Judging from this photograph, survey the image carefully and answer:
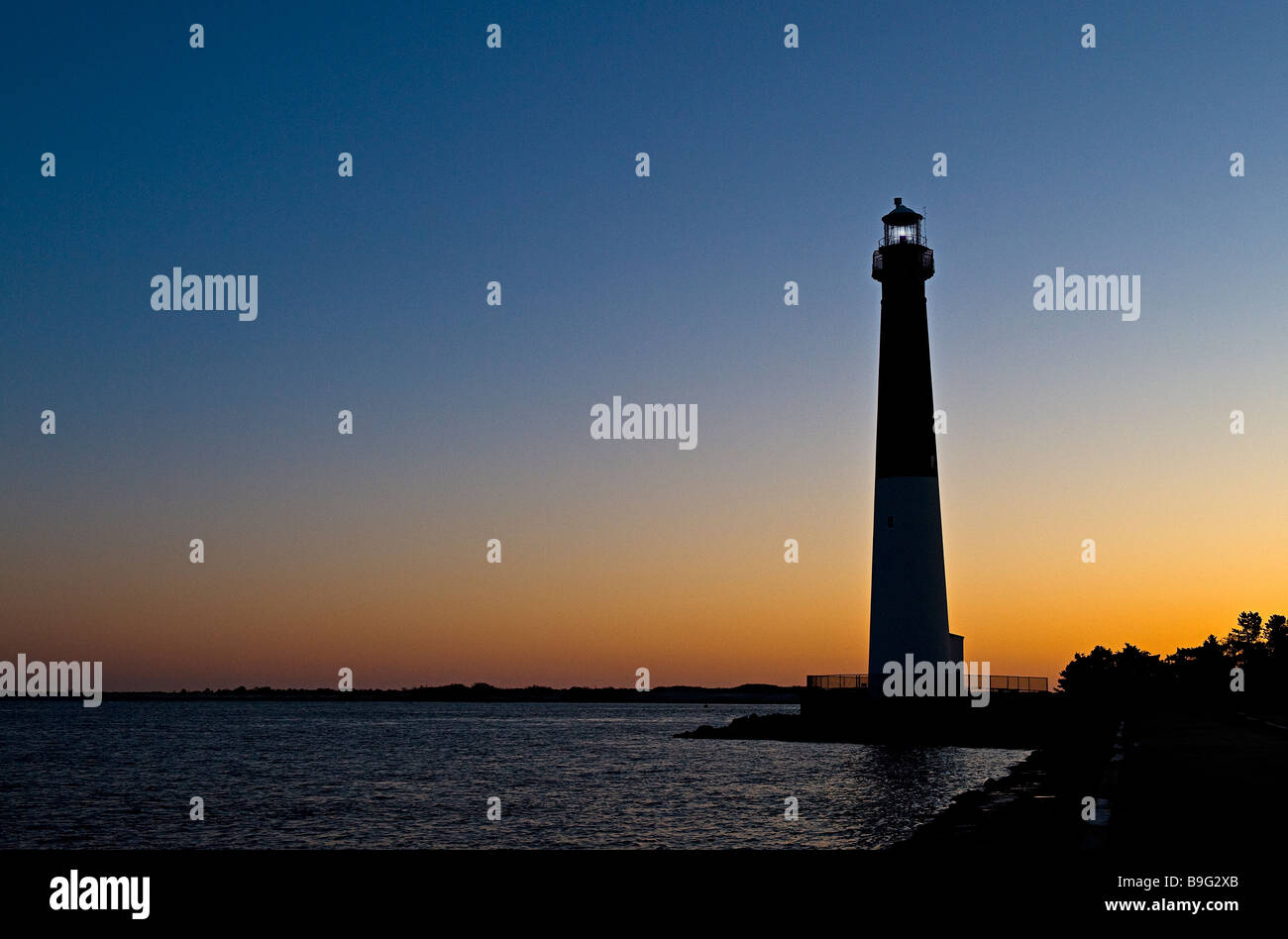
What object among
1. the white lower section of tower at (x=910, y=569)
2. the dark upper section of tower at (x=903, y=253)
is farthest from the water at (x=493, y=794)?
the dark upper section of tower at (x=903, y=253)

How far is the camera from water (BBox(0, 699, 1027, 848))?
1121 inches

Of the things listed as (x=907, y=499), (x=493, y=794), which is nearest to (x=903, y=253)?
(x=907, y=499)

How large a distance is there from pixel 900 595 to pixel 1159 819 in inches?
1316

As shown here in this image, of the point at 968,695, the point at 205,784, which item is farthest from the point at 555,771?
the point at 968,695

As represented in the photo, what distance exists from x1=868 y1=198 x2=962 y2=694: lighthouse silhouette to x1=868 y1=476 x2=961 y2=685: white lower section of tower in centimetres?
4

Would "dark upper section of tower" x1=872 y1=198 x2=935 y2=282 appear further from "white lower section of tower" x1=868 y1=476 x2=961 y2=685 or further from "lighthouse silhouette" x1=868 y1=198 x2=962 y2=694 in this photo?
"white lower section of tower" x1=868 y1=476 x2=961 y2=685

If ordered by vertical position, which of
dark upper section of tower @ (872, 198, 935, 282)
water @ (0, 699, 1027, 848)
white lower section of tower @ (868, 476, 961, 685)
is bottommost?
water @ (0, 699, 1027, 848)

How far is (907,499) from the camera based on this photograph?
48594mm

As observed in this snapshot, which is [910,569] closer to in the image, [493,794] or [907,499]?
[907,499]

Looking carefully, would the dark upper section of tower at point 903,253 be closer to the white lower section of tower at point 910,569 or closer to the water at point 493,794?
the white lower section of tower at point 910,569

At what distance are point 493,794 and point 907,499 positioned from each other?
71.3 feet

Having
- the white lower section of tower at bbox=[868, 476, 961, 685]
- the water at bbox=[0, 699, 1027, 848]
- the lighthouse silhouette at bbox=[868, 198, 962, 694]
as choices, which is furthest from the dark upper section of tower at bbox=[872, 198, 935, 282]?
the water at bbox=[0, 699, 1027, 848]
